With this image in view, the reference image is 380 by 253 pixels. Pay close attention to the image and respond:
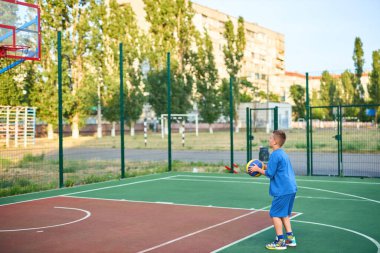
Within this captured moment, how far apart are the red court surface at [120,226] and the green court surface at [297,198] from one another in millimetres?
477

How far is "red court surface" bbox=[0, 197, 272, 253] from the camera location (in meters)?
5.98

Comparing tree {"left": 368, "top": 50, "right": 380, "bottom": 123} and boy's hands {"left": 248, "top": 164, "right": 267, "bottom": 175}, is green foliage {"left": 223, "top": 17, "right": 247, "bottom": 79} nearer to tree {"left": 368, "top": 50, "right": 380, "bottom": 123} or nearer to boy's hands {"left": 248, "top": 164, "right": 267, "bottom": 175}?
tree {"left": 368, "top": 50, "right": 380, "bottom": 123}

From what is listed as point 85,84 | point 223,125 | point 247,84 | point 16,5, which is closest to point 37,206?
point 16,5

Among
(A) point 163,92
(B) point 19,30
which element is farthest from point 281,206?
(A) point 163,92

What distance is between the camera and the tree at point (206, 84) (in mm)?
46219

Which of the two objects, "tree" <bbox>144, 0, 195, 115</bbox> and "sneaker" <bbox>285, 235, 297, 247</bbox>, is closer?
"sneaker" <bbox>285, 235, 297, 247</bbox>

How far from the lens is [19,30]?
13.7 meters

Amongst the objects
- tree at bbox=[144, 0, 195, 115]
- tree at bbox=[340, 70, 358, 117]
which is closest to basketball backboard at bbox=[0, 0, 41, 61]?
tree at bbox=[144, 0, 195, 115]

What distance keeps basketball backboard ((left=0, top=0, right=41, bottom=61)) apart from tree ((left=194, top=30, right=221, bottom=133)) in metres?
32.3

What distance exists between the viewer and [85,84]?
37.7 m

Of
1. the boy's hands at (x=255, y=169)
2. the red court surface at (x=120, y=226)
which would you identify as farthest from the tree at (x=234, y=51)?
the boy's hands at (x=255, y=169)

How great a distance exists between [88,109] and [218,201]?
30.7 m

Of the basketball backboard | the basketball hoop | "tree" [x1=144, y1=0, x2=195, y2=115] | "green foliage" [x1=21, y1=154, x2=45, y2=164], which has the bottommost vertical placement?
"green foliage" [x1=21, y1=154, x2=45, y2=164]

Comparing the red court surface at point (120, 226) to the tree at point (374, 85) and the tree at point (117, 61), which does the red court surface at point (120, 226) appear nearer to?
the tree at point (374, 85)
